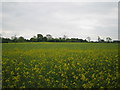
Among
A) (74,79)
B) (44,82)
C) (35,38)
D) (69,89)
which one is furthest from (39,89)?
(35,38)

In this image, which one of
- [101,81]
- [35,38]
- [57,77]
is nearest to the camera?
[101,81]

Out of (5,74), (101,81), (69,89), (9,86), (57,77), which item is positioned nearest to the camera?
(69,89)

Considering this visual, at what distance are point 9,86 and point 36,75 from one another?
51.3 inches

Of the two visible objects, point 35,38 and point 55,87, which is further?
point 35,38

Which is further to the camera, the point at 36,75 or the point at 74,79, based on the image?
the point at 36,75

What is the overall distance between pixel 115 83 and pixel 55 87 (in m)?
2.16

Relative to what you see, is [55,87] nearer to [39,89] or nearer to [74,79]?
[39,89]

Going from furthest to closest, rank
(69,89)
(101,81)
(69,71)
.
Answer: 1. (69,71)
2. (101,81)
3. (69,89)

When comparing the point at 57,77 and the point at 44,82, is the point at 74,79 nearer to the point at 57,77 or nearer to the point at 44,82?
the point at 57,77

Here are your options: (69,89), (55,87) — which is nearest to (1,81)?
(55,87)

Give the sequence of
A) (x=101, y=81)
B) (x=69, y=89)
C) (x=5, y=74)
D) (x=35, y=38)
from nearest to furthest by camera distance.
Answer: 1. (x=69, y=89)
2. (x=101, y=81)
3. (x=5, y=74)
4. (x=35, y=38)

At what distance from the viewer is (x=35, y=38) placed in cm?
4819

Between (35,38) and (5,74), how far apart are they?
43.0m

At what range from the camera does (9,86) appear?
4.59 meters
